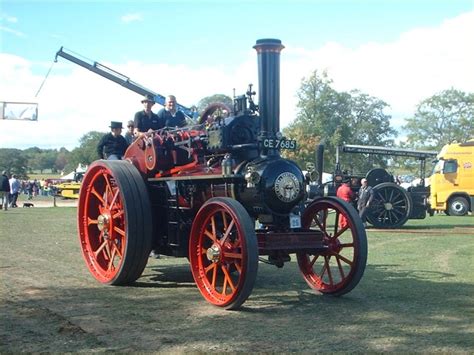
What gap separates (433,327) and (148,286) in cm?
322

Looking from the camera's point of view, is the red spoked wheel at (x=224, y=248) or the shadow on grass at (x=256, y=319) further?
the red spoked wheel at (x=224, y=248)

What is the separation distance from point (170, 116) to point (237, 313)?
343 cm

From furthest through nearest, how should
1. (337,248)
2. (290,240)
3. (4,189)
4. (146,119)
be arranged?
(4,189) → (146,119) → (337,248) → (290,240)

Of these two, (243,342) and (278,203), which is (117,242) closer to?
(278,203)

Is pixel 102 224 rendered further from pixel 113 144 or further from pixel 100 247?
pixel 113 144

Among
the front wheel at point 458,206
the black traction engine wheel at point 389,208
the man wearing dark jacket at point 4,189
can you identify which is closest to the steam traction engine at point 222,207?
the black traction engine wheel at point 389,208

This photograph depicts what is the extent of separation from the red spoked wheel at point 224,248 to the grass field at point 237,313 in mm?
167

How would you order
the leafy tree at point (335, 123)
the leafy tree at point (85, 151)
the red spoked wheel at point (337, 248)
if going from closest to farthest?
the red spoked wheel at point (337, 248), the leafy tree at point (335, 123), the leafy tree at point (85, 151)

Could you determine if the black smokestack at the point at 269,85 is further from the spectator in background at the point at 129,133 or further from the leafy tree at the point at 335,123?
the leafy tree at the point at 335,123

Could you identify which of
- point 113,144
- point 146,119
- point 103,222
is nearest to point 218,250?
point 103,222

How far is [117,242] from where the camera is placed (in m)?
6.98

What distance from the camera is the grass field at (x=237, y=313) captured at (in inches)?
168

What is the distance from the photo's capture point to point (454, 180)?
2100 centimetres

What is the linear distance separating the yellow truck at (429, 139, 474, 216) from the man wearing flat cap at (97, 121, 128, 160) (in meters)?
15.6
